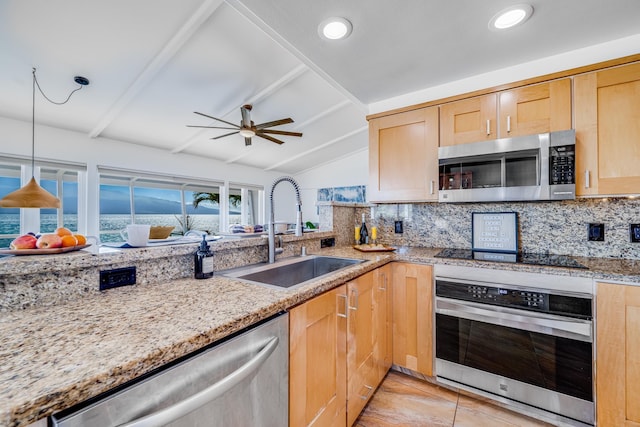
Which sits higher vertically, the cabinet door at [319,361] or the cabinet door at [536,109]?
the cabinet door at [536,109]

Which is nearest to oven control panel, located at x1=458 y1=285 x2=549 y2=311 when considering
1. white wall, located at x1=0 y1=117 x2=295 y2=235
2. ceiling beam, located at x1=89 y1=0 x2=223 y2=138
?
ceiling beam, located at x1=89 y1=0 x2=223 y2=138

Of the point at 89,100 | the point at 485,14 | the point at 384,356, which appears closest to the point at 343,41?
the point at 485,14

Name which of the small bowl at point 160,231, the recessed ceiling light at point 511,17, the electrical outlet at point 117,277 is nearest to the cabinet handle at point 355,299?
the electrical outlet at point 117,277

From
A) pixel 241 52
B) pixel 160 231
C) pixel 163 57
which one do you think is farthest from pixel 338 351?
pixel 163 57

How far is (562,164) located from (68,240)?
2.63 meters

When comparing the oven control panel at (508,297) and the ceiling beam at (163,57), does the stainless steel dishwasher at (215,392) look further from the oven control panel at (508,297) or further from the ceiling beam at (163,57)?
the ceiling beam at (163,57)

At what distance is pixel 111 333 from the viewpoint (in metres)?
0.67

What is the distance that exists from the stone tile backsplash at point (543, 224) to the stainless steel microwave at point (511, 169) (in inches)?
13.7

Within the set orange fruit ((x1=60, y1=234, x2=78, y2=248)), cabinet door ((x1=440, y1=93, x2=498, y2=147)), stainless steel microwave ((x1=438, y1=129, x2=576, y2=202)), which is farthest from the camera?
cabinet door ((x1=440, y1=93, x2=498, y2=147))

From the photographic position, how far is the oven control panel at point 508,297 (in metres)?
1.44

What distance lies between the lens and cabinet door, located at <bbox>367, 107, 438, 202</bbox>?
2039 millimetres

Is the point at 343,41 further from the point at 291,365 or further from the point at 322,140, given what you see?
the point at 322,140

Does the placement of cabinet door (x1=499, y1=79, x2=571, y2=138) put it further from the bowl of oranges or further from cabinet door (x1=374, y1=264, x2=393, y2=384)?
the bowl of oranges

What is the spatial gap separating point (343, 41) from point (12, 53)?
121 inches
